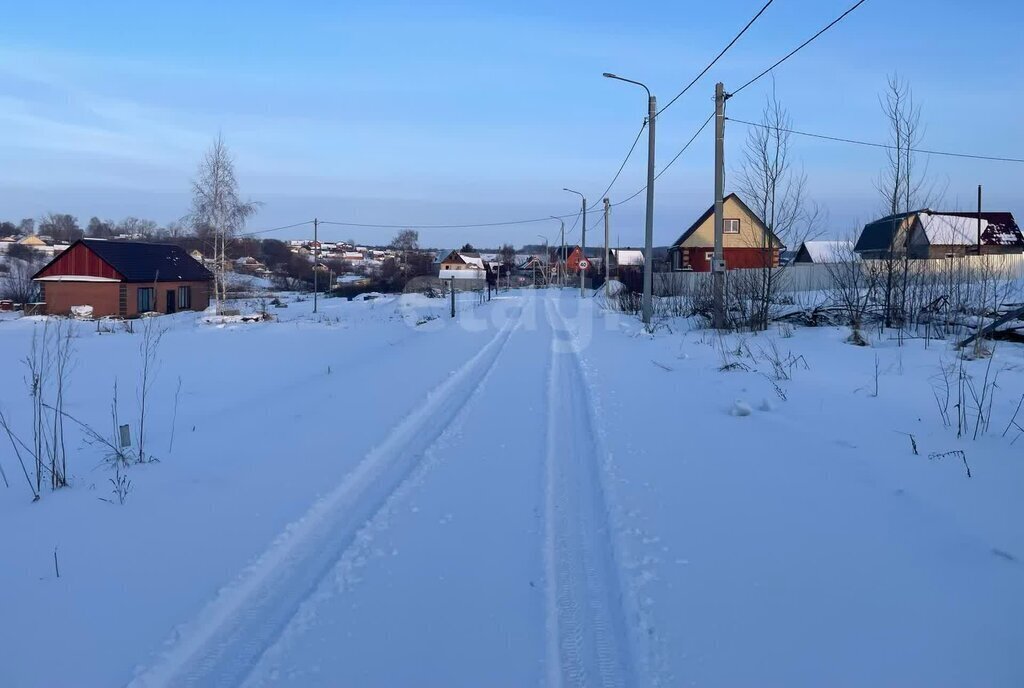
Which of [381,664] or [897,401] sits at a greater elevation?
[897,401]

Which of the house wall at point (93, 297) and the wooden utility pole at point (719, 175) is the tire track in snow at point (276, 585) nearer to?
the wooden utility pole at point (719, 175)

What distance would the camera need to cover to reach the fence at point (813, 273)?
61.5 ft

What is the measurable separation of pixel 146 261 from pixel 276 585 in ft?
174

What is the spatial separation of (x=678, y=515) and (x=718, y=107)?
14.0 m

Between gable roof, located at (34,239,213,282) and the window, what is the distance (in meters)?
0.72

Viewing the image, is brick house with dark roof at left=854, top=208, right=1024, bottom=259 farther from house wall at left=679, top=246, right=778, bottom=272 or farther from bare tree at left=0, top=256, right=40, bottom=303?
bare tree at left=0, top=256, right=40, bottom=303

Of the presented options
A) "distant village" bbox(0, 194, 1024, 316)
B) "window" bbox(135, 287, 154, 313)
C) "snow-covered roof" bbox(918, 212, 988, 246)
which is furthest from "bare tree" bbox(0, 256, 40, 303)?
"snow-covered roof" bbox(918, 212, 988, 246)

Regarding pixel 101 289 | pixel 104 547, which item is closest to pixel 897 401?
pixel 104 547

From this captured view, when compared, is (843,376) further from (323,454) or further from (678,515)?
(323,454)

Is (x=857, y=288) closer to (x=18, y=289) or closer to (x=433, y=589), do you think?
(x=433, y=589)

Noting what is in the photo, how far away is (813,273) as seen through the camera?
34.4 m

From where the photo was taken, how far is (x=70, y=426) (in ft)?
27.5

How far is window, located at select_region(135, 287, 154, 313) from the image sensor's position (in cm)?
4934

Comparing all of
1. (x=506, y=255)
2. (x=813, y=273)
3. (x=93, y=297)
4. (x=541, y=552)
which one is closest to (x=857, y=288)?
(x=541, y=552)
